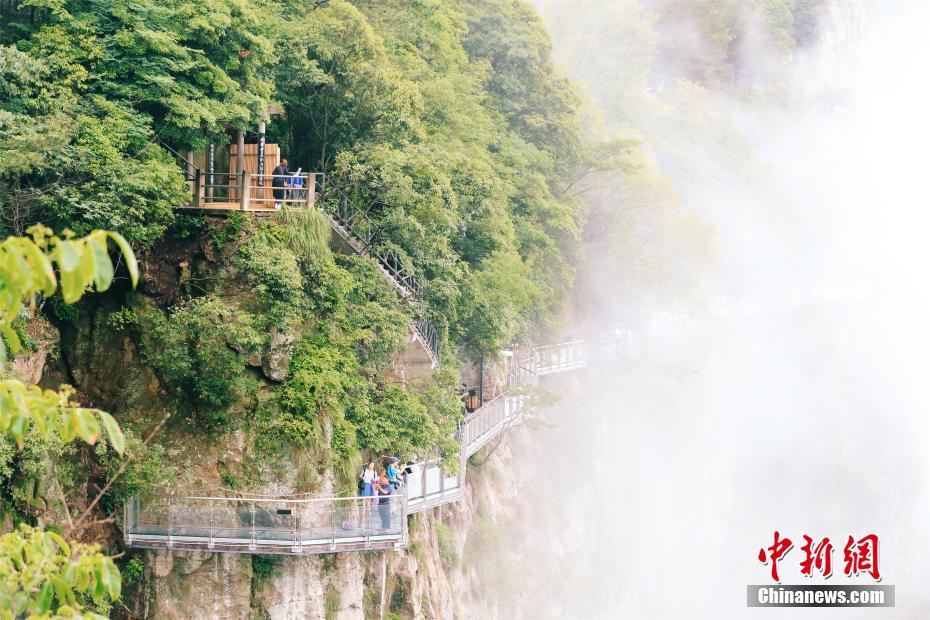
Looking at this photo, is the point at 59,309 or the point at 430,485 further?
the point at 430,485

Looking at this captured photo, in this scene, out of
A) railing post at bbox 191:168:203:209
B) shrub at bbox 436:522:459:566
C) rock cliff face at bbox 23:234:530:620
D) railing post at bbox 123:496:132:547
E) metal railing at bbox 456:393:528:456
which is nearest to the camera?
railing post at bbox 123:496:132:547

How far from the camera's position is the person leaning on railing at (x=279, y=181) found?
24925 millimetres

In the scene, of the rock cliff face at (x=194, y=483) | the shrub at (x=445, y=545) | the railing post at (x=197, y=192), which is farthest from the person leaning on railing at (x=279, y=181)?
the shrub at (x=445, y=545)

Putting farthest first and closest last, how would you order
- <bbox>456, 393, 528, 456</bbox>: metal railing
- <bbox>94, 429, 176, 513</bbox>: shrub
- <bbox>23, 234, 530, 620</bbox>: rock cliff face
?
<bbox>456, 393, 528, 456</bbox>: metal railing → <bbox>23, 234, 530, 620</bbox>: rock cliff face → <bbox>94, 429, 176, 513</bbox>: shrub

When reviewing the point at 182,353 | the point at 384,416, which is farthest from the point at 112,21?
the point at 384,416

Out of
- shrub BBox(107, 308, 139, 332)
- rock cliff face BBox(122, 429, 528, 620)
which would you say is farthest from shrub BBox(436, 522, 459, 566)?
shrub BBox(107, 308, 139, 332)

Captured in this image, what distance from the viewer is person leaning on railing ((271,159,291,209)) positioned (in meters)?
24.9

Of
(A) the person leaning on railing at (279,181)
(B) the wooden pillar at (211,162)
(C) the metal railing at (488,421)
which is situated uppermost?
(B) the wooden pillar at (211,162)

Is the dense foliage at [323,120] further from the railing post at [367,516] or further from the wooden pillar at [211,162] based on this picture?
the railing post at [367,516]

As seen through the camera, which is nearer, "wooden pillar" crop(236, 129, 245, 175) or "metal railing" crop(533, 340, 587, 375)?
"wooden pillar" crop(236, 129, 245, 175)

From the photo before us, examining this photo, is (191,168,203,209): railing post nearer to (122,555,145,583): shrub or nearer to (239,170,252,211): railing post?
(239,170,252,211): railing post

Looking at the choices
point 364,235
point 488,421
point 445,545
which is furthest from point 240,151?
point 445,545

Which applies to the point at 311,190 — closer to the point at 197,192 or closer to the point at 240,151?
the point at 197,192

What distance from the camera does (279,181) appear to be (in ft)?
87.1
